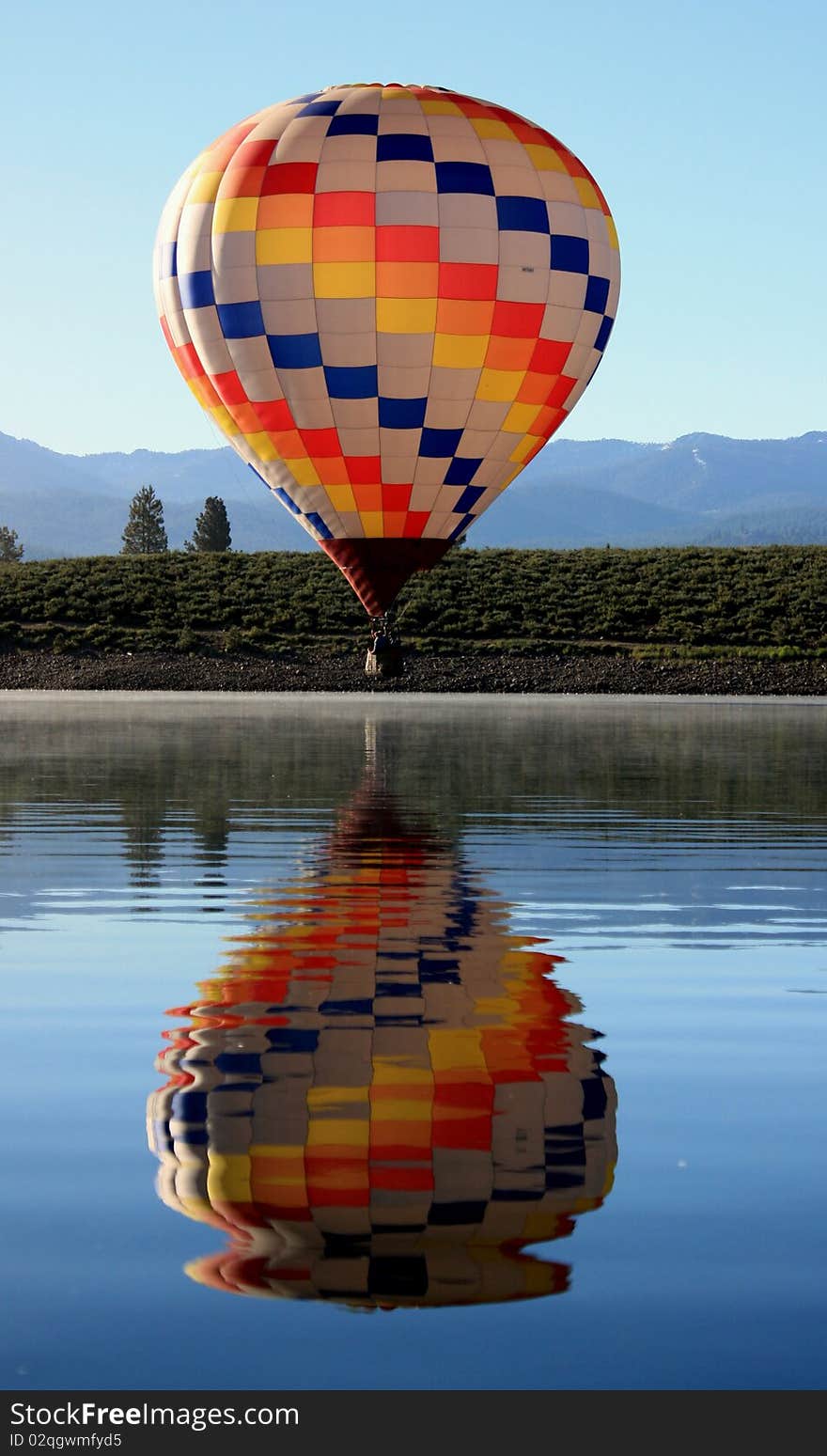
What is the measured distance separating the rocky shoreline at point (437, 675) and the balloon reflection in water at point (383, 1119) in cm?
5020

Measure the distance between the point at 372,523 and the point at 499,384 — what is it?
3.42m

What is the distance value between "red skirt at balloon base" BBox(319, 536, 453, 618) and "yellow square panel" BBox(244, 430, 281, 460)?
6.29 ft

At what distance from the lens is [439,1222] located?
6.30m

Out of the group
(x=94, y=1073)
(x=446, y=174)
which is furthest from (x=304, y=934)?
(x=446, y=174)

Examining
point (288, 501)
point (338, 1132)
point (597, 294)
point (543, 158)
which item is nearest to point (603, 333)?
point (597, 294)

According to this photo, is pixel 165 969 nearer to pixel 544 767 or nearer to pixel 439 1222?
pixel 439 1222

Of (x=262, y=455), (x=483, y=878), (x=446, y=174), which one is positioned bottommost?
(x=483, y=878)

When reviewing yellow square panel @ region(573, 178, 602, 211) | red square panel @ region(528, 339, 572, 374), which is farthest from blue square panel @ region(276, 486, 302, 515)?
yellow square panel @ region(573, 178, 602, 211)

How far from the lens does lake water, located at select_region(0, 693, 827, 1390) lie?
536cm

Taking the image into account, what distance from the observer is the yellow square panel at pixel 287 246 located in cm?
3656

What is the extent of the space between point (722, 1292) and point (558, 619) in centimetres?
7034

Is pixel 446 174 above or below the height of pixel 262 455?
above

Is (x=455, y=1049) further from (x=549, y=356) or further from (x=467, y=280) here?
(x=549, y=356)

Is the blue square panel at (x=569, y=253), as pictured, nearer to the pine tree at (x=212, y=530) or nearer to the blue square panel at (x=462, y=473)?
the blue square panel at (x=462, y=473)
